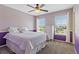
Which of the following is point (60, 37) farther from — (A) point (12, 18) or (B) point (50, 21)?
(A) point (12, 18)

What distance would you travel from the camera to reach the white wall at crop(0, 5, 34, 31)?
2598 mm

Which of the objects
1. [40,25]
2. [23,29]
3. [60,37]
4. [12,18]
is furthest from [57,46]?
[12,18]

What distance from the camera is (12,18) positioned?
9.41ft

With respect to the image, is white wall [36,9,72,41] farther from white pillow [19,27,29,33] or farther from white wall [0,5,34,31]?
white pillow [19,27,29,33]

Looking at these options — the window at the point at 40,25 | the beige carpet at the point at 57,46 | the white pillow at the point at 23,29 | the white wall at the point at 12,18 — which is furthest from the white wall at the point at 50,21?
the white pillow at the point at 23,29

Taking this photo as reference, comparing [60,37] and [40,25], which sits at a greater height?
[40,25]

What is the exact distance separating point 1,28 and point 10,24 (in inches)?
14.1

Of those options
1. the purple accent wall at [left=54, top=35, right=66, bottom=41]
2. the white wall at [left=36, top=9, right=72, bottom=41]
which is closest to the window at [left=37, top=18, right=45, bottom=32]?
the white wall at [left=36, top=9, right=72, bottom=41]

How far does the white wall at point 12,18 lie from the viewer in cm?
260

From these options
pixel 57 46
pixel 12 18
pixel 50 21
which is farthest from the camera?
pixel 50 21

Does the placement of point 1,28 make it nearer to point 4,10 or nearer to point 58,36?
point 4,10

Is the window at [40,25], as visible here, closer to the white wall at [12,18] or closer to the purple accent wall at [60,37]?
the white wall at [12,18]
